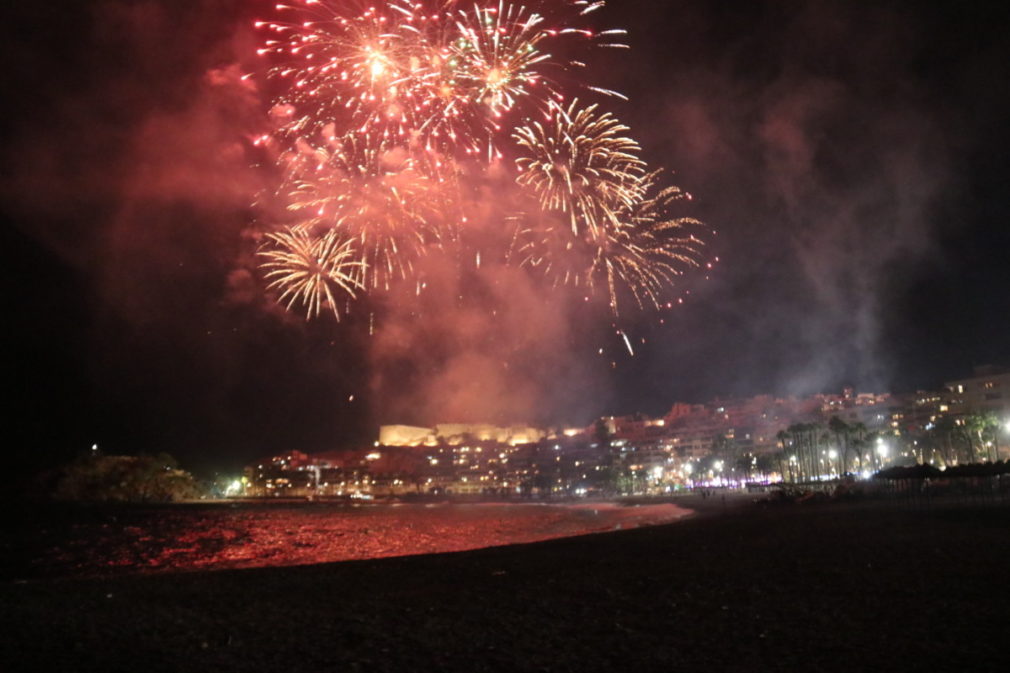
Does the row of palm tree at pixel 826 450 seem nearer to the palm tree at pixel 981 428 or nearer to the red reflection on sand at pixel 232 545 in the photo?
the palm tree at pixel 981 428

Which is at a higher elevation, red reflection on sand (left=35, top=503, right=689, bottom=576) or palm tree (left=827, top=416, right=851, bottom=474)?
palm tree (left=827, top=416, right=851, bottom=474)

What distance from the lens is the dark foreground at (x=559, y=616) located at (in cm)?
622

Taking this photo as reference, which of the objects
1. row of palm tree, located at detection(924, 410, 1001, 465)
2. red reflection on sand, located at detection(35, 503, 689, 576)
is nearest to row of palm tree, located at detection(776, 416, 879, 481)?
row of palm tree, located at detection(924, 410, 1001, 465)

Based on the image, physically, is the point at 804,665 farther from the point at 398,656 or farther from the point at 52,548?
the point at 52,548

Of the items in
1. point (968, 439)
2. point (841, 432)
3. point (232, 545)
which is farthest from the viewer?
point (841, 432)

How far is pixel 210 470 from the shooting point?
415ft

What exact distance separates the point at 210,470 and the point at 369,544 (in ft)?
364

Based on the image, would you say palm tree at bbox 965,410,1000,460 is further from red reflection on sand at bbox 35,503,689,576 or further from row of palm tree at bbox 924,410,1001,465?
red reflection on sand at bbox 35,503,689,576

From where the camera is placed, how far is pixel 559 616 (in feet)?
26.7

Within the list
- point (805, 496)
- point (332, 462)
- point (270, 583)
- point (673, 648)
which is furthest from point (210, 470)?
point (673, 648)

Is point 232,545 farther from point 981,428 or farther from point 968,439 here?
point 968,439

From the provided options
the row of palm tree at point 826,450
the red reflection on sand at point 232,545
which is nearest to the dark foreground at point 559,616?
the red reflection on sand at point 232,545

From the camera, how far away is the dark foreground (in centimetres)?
622

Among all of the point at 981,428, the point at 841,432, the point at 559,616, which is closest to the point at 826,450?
the point at 841,432
